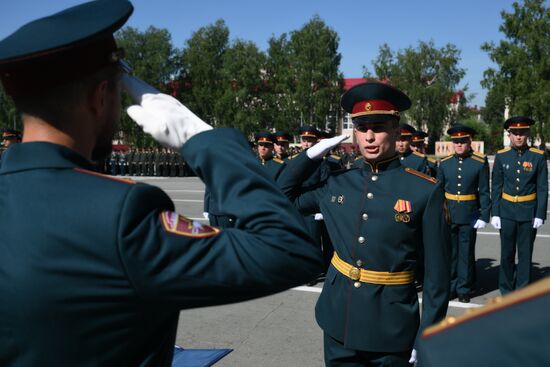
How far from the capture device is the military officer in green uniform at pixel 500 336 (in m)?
0.72

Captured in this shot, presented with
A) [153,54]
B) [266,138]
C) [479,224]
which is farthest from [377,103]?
[153,54]

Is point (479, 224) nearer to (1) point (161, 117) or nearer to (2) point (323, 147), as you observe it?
(2) point (323, 147)

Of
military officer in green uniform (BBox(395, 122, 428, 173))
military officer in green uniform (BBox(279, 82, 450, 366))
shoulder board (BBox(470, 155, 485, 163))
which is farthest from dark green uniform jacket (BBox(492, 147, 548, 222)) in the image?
military officer in green uniform (BBox(279, 82, 450, 366))

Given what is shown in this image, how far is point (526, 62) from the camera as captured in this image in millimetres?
37281

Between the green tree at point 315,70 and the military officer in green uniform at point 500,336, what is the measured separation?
142 feet

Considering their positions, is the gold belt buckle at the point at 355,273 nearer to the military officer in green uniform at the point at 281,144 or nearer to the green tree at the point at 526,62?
the military officer in green uniform at the point at 281,144

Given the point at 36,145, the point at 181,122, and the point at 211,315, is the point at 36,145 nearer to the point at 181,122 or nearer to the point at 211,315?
the point at 181,122

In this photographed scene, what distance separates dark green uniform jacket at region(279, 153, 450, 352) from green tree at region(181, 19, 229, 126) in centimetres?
4016

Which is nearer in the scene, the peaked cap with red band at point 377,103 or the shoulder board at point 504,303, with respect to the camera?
the shoulder board at point 504,303

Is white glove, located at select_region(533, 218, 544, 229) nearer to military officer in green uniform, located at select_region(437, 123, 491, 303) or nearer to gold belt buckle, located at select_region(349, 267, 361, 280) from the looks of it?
military officer in green uniform, located at select_region(437, 123, 491, 303)

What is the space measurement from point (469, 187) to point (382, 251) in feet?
14.2

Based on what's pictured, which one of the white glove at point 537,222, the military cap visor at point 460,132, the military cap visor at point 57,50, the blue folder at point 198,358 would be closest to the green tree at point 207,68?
the military cap visor at point 460,132

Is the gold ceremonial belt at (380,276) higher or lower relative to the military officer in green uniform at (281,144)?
lower

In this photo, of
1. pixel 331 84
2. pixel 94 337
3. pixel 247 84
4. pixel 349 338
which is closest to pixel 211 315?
pixel 349 338
